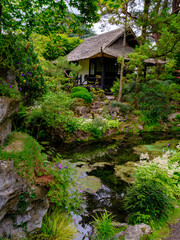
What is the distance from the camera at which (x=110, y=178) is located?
19.0 feet

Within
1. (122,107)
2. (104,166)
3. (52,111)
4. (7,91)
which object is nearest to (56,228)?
(7,91)

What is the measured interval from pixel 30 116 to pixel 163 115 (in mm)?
8819

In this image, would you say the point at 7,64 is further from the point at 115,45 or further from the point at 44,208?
the point at 115,45

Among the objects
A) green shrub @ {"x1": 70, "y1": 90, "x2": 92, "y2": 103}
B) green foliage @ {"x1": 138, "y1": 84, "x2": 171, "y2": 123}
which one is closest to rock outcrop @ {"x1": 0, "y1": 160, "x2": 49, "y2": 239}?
green shrub @ {"x1": 70, "y1": 90, "x2": 92, "y2": 103}

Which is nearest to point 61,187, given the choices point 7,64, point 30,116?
point 7,64

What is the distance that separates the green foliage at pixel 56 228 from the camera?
305 cm

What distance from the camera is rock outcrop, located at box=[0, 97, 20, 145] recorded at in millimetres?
2805

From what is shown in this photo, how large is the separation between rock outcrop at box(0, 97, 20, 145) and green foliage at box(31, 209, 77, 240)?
1.65 meters

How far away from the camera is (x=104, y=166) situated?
6766 mm

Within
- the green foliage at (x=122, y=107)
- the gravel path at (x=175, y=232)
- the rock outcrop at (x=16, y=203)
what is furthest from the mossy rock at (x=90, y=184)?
the green foliage at (x=122, y=107)

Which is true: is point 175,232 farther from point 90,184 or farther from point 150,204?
point 90,184

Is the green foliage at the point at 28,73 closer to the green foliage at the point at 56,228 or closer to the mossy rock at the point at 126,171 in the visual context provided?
the green foliage at the point at 56,228

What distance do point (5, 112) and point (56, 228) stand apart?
7.43ft

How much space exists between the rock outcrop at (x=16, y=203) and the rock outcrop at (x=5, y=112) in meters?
0.69
